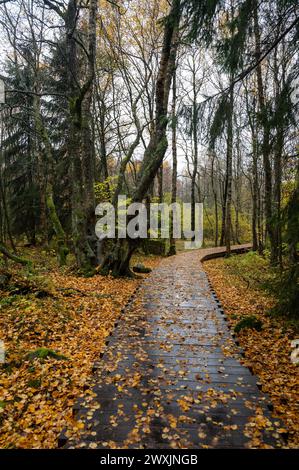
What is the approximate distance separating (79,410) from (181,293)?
18.0 feet

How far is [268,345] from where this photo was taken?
18.3 feet

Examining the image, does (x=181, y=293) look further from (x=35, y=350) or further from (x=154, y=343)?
(x=35, y=350)

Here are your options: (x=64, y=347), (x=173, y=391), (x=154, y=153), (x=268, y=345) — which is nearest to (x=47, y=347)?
(x=64, y=347)

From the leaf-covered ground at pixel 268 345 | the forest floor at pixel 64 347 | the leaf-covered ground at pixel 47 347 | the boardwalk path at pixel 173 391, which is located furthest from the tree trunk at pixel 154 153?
the boardwalk path at pixel 173 391

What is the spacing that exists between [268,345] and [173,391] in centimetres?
262

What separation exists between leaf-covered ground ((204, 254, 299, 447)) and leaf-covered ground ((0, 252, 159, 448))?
2434 mm

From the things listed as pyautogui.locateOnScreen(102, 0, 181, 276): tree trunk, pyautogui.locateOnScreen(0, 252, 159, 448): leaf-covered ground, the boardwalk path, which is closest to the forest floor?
pyautogui.locateOnScreen(0, 252, 159, 448): leaf-covered ground

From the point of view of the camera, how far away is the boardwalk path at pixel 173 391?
297 cm

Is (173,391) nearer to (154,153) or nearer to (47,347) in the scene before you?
(47,347)

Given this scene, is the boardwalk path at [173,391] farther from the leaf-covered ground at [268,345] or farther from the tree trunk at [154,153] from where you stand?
the tree trunk at [154,153]

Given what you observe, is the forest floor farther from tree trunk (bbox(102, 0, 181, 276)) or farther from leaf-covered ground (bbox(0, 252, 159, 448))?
tree trunk (bbox(102, 0, 181, 276))

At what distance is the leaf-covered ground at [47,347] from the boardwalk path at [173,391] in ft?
1.16

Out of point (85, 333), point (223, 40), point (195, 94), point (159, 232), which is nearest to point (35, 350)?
point (85, 333)

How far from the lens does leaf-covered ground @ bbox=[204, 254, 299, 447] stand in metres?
3.74
